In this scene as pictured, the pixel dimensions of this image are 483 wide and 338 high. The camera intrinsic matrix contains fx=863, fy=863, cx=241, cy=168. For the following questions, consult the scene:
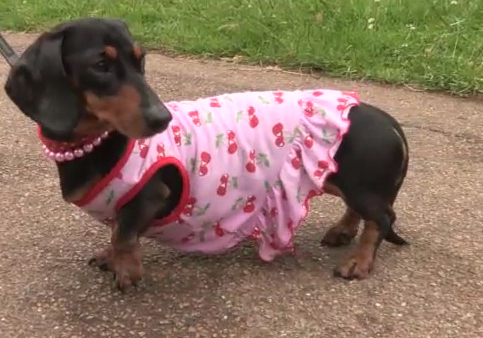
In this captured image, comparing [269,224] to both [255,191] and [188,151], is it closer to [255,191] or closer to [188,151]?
[255,191]

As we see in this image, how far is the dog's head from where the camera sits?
8.68 ft

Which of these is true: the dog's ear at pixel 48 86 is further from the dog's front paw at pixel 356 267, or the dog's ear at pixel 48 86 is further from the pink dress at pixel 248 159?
the dog's front paw at pixel 356 267

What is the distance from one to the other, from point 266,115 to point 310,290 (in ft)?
2.16

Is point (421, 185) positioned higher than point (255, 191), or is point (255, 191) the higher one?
point (255, 191)

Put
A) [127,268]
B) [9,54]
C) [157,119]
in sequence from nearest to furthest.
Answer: [157,119] < [127,268] < [9,54]

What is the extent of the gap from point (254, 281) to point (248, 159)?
467 mm

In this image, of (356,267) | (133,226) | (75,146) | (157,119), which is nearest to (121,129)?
(157,119)

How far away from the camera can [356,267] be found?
10.6ft

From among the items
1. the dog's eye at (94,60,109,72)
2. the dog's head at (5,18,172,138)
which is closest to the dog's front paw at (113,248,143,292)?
the dog's head at (5,18,172,138)

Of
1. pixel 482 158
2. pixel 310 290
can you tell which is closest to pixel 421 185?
pixel 482 158

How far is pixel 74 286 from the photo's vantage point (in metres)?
3.18

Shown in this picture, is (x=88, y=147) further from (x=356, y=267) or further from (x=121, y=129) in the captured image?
(x=356, y=267)

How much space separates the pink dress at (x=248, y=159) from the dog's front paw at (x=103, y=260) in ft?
0.62

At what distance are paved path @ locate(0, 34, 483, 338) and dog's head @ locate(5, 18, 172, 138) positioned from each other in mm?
696
